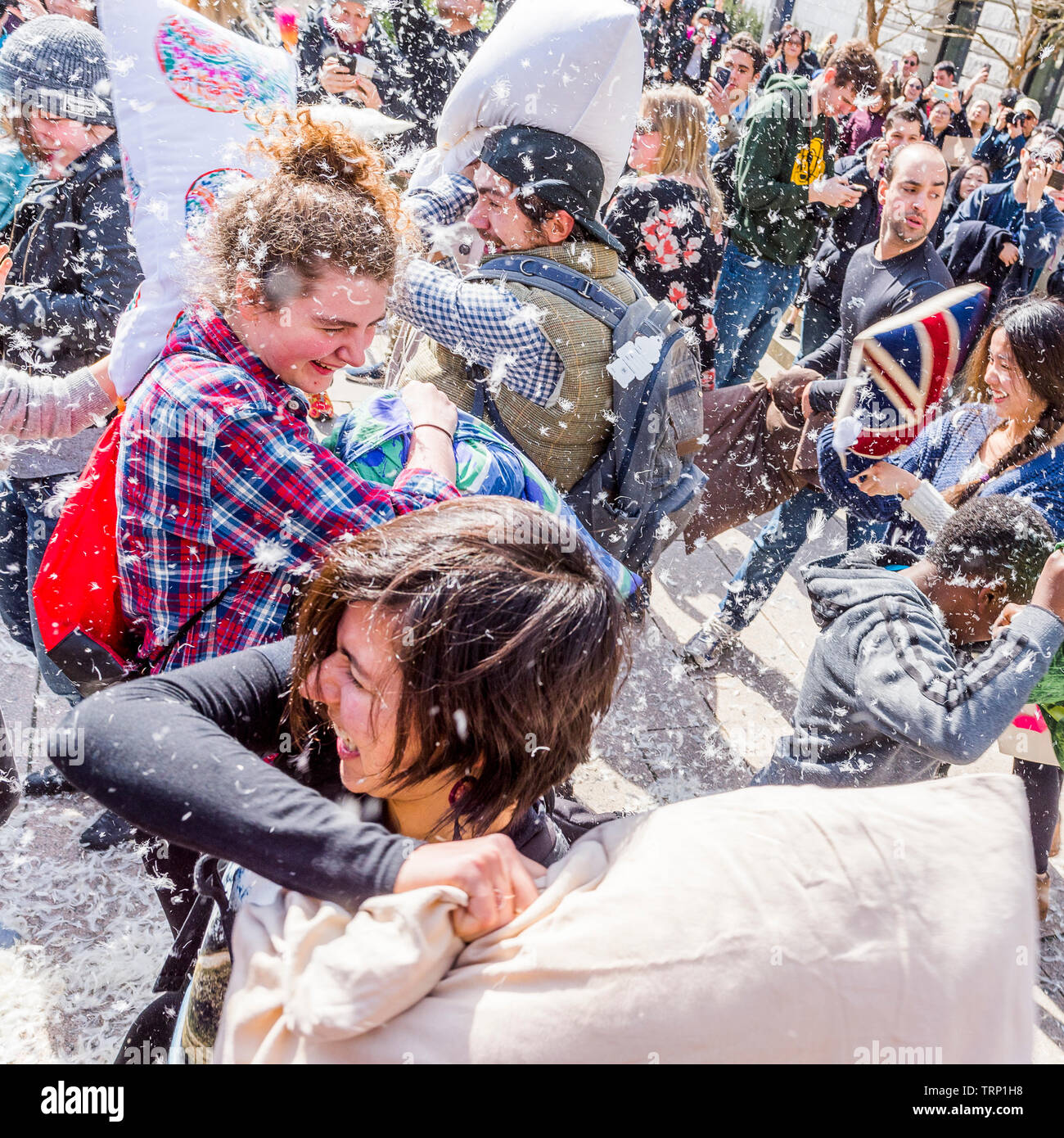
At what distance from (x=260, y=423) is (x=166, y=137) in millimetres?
682

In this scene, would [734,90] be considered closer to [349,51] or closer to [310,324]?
[349,51]

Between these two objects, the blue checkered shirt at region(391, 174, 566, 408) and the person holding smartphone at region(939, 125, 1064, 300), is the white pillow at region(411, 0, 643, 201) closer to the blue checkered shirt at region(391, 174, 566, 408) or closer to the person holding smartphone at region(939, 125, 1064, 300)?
the blue checkered shirt at region(391, 174, 566, 408)

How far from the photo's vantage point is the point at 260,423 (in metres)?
1.29

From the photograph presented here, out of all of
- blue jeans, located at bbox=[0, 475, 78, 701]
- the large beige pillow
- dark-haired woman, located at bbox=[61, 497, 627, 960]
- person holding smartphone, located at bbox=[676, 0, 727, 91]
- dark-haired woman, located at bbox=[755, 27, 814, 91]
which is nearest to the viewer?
the large beige pillow

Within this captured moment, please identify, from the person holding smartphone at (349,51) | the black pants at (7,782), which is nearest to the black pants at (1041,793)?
the black pants at (7,782)

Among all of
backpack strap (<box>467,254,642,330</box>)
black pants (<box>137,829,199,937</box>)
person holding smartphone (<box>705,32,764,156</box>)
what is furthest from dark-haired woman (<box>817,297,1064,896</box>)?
person holding smartphone (<box>705,32,764,156</box>)

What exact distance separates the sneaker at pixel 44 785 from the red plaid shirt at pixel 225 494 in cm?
143

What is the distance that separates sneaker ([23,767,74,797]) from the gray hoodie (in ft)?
6.53

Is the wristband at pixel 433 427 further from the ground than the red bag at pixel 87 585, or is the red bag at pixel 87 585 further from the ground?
the wristband at pixel 433 427

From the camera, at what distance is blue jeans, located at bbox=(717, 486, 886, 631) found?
10.8 feet

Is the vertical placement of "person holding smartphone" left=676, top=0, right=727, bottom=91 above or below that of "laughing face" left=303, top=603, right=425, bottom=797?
above

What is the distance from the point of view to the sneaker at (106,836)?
232 cm

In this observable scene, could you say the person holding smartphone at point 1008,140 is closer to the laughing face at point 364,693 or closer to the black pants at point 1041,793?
the black pants at point 1041,793

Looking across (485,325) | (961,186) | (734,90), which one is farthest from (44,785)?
(734,90)
